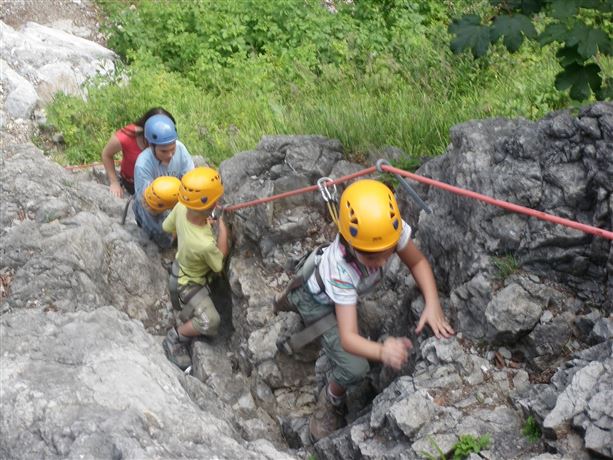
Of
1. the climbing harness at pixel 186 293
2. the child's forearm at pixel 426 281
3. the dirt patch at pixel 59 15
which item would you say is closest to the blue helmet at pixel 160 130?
the climbing harness at pixel 186 293

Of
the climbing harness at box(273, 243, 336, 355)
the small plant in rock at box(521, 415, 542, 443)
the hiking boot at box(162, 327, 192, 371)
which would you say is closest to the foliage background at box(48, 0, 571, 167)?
the climbing harness at box(273, 243, 336, 355)

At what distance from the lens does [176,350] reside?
6.27m

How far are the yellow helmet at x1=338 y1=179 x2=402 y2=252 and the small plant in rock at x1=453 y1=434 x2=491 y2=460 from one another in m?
1.09

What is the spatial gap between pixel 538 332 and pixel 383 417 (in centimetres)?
95

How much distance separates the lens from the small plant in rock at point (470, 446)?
3.71 m

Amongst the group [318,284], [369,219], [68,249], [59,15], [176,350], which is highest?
[369,219]

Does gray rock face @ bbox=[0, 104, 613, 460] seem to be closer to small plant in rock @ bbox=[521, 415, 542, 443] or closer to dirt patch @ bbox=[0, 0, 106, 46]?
small plant in rock @ bbox=[521, 415, 542, 443]

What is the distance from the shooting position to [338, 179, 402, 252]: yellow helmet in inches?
163

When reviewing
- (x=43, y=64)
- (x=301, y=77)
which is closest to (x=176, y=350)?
(x=301, y=77)

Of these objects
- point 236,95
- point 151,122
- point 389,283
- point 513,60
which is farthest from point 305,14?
point 389,283

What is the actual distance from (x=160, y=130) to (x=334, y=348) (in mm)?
2601

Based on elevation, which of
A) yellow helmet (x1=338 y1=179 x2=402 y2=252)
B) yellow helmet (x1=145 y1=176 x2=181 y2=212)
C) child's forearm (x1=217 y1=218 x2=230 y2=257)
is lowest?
child's forearm (x1=217 y1=218 x2=230 y2=257)

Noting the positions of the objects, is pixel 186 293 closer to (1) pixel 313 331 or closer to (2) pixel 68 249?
Result: (2) pixel 68 249

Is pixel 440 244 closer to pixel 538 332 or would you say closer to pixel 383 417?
pixel 538 332
